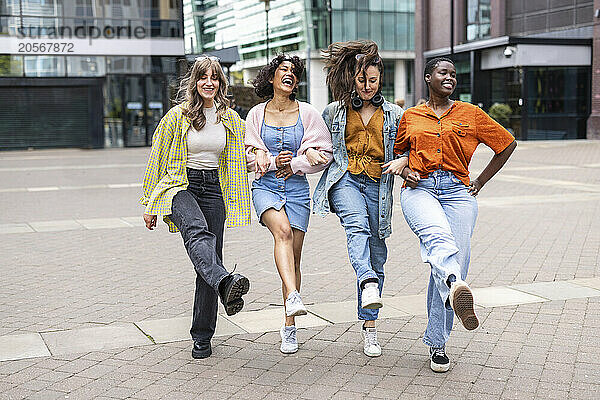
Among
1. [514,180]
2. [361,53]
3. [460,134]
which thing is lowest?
[514,180]

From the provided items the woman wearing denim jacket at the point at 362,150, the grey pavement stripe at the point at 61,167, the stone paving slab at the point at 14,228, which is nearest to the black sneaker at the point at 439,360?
the woman wearing denim jacket at the point at 362,150

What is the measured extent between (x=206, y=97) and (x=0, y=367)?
6.92 ft

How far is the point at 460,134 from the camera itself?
486 cm

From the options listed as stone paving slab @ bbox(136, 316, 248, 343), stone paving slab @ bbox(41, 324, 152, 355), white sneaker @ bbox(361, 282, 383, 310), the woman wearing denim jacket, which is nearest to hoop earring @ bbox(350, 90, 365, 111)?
the woman wearing denim jacket

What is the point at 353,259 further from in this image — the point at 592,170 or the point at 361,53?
the point at 592,170

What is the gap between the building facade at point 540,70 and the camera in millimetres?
32312

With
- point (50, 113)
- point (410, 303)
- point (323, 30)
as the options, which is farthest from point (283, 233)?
point (323, 30)

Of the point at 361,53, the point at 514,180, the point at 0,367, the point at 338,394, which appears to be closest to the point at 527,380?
the point at 338,394

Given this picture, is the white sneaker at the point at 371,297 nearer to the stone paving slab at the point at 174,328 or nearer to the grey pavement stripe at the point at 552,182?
the stone paving slab at the point at 174,328

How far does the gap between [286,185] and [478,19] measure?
3713 cm

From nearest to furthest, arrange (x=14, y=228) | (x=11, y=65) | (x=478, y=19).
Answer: (x=14, y=228) < (x=11, y=65) < (x=478, y=19)

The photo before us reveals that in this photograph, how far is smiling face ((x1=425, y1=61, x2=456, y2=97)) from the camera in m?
4.85

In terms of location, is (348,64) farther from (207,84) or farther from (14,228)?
(14,228)

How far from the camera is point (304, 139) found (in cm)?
523
